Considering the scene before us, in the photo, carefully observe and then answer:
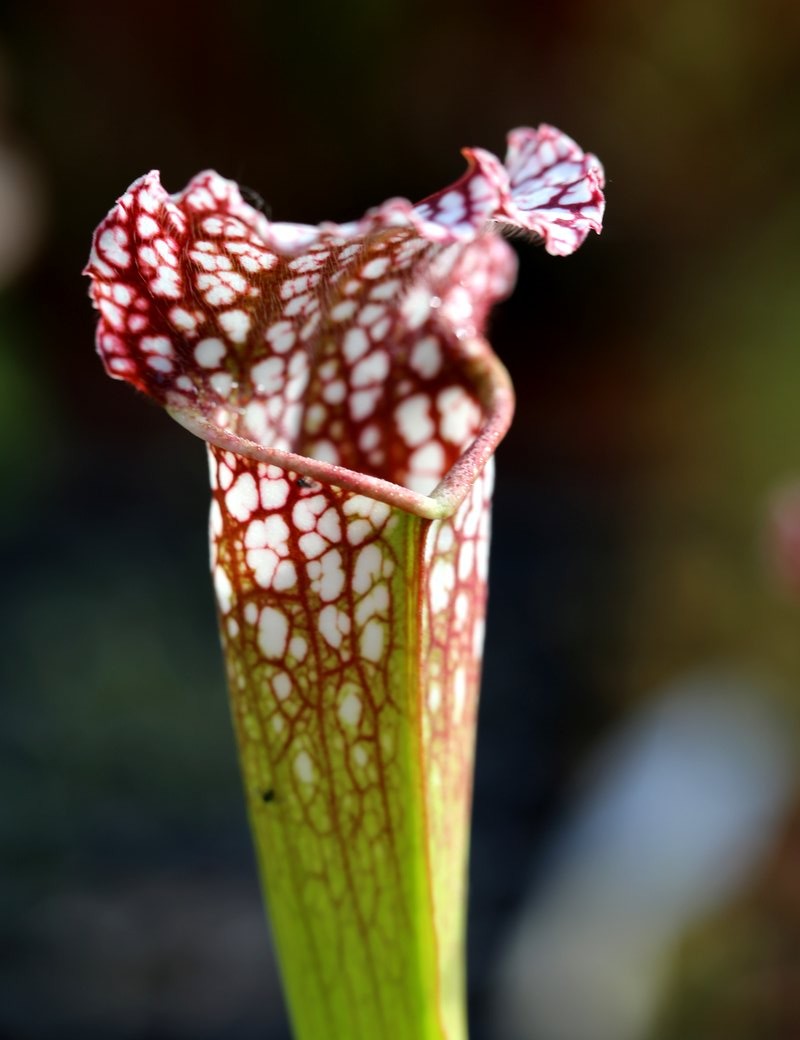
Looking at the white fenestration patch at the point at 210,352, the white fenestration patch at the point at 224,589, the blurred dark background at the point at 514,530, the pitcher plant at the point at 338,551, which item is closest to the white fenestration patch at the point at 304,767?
the pitcher plant at the point at 338,551

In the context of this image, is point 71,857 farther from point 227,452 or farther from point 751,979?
point 227,452

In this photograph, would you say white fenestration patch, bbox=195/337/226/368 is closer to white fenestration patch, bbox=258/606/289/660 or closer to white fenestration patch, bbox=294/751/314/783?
white fenestration patch, bbox=258/606/289/660

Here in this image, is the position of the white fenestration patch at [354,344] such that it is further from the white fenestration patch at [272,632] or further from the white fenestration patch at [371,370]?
the white fenestration patch at [272,632]

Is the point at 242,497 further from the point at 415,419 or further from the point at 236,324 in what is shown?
the point at 415,419

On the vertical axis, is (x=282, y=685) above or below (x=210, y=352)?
below

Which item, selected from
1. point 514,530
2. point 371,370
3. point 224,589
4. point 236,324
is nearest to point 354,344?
point 371,370

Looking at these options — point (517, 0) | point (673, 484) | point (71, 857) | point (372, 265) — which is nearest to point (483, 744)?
point (71, 857)
